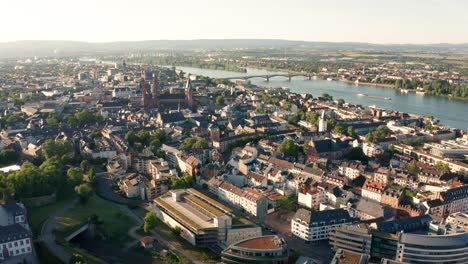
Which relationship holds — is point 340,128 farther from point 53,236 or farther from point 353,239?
point 53,236

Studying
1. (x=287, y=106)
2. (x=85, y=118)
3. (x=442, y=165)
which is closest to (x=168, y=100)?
(x=85, y=118)

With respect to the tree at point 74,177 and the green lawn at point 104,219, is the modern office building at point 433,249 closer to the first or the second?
the green lawn at point 104,219

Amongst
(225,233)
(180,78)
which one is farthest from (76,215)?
(180,78)

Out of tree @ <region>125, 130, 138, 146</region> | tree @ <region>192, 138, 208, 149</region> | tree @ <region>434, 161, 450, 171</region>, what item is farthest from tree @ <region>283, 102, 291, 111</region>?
tree @ <region>434, 161, 450, 171</region>

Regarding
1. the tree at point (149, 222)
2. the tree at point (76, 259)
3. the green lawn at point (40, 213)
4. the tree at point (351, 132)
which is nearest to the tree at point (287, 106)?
the tree at point (351, 132)

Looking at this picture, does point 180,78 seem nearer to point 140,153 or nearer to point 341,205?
point 140,153

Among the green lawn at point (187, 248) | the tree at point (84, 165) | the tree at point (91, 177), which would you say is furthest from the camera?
the tree at point (84, 165)
